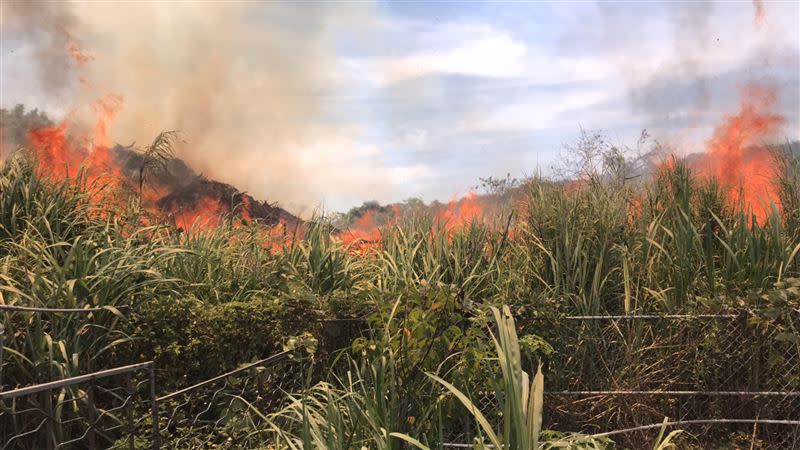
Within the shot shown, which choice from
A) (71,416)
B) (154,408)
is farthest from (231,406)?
(71,416)

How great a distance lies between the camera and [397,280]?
17.4ft

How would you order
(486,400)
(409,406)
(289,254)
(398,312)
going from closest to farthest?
(409,406), (398,312), (486,400), (289,254)

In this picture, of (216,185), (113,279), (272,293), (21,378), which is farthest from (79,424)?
(216,185)

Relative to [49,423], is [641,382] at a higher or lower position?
lower

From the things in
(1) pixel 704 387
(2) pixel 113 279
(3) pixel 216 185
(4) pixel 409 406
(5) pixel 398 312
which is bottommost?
(1) pixel 704 387

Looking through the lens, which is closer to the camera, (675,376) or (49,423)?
(49,423)

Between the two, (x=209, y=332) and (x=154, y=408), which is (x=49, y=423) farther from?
(x=209, y=332)

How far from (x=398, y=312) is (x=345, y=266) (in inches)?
75.8

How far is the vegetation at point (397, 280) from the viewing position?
3.86 meters

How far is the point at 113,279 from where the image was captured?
4.59 metres

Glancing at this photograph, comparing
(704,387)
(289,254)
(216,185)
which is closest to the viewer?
(704,387)

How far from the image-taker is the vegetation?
12.7 ft

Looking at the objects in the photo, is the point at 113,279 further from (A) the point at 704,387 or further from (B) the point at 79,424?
(A) the point at 704,387

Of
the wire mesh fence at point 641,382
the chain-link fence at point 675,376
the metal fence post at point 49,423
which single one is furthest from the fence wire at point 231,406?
the chain-link fence at point 675,376
